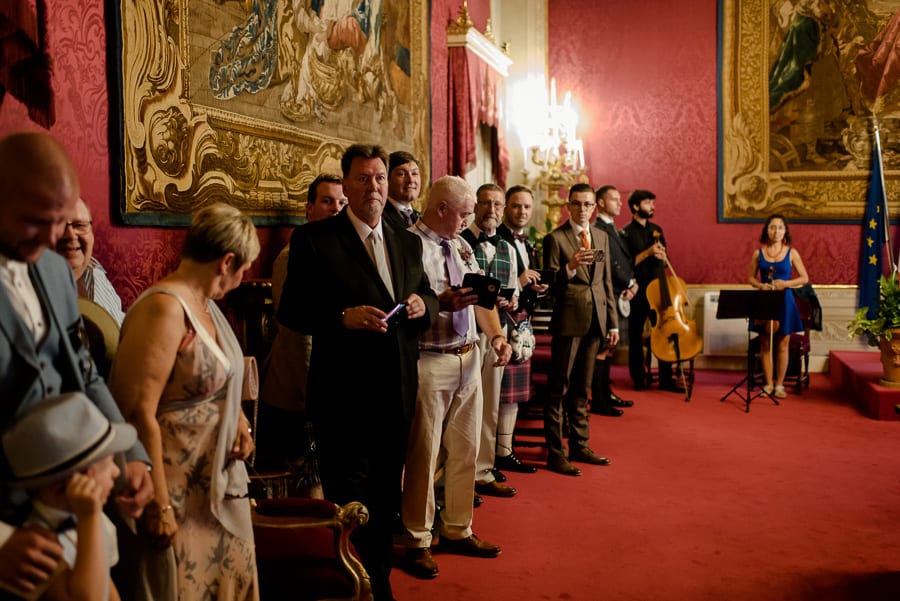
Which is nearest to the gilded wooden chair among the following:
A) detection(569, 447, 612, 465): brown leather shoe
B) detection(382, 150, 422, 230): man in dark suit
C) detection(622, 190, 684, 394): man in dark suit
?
detection(382, 150, 422, 230): man in dark suit

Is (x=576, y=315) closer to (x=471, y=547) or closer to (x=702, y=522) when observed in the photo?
(x=702, y=522)

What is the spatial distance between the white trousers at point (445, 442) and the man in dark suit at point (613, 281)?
3266 mm

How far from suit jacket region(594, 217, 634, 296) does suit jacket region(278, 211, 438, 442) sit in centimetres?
416

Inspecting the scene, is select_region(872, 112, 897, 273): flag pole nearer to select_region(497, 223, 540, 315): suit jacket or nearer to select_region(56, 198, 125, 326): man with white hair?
select_region(497, 223, 540, 315): suit jacket

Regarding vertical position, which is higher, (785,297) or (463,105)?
(463,105)

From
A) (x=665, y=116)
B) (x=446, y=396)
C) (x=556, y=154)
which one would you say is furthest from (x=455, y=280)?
(x=665, y=116)

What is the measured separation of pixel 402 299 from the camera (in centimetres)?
321

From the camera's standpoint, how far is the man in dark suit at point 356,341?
311cm

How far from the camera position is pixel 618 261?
7176mm

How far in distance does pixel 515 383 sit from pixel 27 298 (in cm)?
392

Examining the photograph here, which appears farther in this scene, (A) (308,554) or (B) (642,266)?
(B) (642,266)

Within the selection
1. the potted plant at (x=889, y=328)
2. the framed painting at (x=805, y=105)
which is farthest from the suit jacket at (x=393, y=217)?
the framed painting at (x=805, y=105)

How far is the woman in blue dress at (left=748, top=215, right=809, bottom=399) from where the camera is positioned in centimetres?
782

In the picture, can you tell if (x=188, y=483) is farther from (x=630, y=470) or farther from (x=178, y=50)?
(x=630, y=470)
